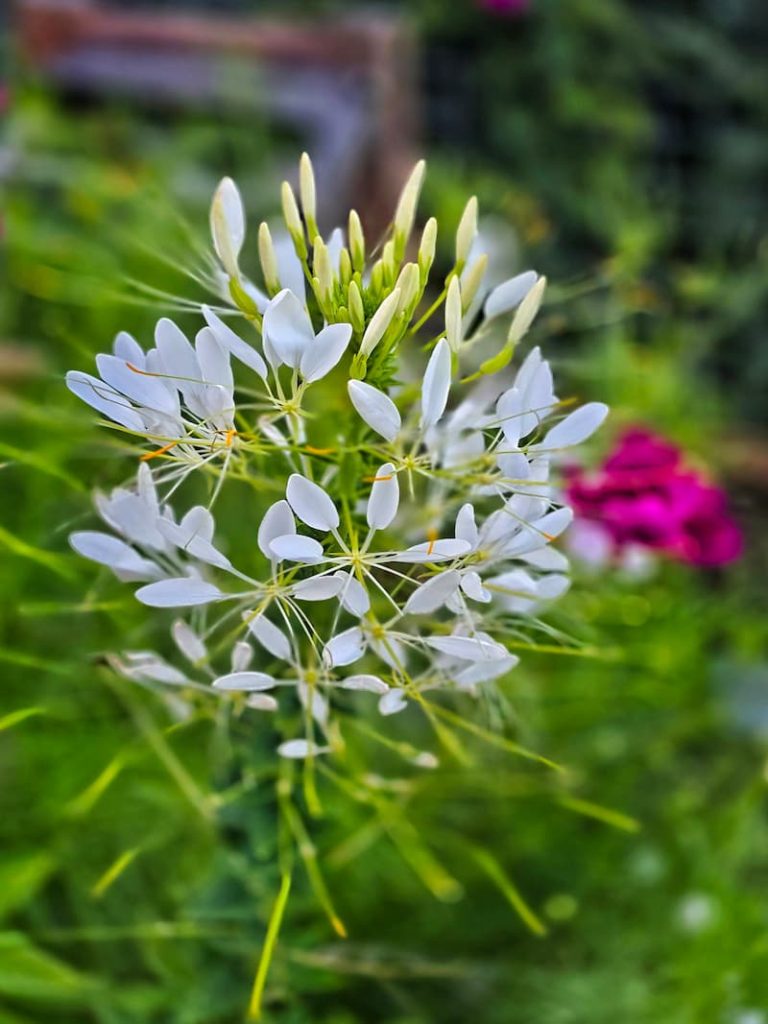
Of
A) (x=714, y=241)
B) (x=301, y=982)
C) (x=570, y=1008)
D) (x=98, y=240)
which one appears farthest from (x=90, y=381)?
(x=714, y=241)

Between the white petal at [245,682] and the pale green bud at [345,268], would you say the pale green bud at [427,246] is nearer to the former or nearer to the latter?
the pale green bud at [345,268]

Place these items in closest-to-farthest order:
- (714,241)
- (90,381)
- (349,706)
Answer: (90,381) → (349,706) → (714,241)

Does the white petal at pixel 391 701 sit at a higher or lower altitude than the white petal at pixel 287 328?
lower

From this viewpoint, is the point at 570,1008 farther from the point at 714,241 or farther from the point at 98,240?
the point at 714,241

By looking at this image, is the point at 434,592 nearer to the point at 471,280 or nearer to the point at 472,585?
the point at 472,585

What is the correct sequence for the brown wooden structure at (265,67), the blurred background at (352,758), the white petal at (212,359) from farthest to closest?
the brown wooden structure at (265,67) < the blurred background at (352,758) < the white petal at (212,359)

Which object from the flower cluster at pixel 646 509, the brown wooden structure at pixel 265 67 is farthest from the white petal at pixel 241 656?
the brown wooden structure at pixel 265 67

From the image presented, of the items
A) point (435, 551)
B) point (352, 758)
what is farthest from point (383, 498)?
point (352, 758)
